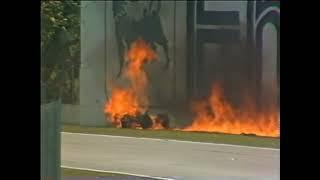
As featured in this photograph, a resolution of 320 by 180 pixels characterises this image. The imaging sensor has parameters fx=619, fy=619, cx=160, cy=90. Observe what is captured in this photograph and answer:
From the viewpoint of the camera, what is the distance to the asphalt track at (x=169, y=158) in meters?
7.32

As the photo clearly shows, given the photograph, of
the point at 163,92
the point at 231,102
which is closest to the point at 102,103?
the point at 163,92

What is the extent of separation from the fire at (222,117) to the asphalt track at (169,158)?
230 centimetres

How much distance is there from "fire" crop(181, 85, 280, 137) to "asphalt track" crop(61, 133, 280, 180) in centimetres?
230

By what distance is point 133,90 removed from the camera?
14039 millimetres

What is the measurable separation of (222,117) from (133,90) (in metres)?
2.22

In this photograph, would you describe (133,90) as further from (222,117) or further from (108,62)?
(222,117)

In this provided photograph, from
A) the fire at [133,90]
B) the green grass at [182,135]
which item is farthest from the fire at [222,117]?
the fire at [133,90]

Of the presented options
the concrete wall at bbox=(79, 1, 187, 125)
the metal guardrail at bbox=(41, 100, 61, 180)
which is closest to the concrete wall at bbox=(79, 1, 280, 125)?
the concrete wall at bbox=(79, 1, 187, 125)

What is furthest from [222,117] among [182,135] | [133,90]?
[133,90]

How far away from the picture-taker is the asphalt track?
24.0 feet

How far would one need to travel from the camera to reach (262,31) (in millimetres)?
12781

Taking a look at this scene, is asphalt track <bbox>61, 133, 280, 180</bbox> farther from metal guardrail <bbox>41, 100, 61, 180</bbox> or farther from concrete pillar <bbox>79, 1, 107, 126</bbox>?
metal guardrail <bbox>41, 100, 61, 180</bbox>
